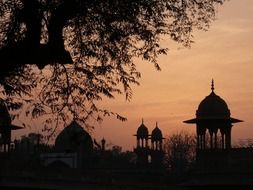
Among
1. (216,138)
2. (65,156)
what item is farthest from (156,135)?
(216,138)

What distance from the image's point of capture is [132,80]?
31.8 feet

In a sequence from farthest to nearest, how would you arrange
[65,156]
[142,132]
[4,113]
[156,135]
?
[156,135] → [142,132] → [65,156] → [4,113]

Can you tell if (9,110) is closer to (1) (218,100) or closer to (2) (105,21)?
(2) (105,21)

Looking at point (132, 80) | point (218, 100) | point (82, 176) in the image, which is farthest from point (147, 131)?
point (132, 80)

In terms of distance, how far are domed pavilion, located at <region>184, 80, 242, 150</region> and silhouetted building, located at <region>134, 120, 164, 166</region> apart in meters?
21.7

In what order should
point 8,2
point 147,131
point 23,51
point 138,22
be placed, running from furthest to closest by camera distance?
point 147,131
point 138,22
point 8,2
point 23,51

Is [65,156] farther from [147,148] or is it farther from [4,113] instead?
[4,113]

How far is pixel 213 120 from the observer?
30859 mm

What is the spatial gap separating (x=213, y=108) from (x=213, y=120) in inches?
23.8

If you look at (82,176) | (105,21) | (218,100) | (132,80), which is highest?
(218,100)

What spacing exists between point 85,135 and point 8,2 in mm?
2298

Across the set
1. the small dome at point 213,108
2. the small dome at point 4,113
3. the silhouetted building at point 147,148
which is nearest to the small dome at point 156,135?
the silhouetted building at point 147,148

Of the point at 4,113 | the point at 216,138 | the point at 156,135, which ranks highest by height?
the point at 156,135

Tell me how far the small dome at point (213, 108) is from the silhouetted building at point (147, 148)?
22.0m
